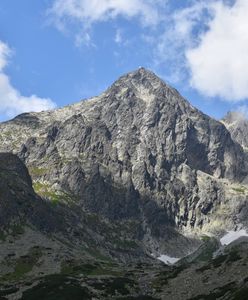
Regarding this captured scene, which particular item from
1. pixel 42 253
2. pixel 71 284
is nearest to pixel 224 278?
pixel 71 284

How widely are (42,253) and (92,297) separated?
9042cm

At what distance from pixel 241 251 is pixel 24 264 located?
83.3m

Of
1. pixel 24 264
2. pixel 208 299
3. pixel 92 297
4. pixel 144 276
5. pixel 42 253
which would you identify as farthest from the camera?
pixel 42 253

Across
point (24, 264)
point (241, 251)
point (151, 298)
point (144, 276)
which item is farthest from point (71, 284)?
point (24, 264)

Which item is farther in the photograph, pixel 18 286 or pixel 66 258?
pixel 66 258

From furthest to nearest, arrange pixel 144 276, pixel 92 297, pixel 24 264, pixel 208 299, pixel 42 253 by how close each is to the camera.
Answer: pixel 42 253 → pixel 24 264 → pixel 144 276 → pixel 92 297 → pixel 208 299

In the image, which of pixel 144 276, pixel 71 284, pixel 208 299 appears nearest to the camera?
pixel 208 299

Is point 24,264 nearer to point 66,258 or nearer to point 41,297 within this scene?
point 66,258

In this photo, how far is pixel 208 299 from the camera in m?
92.6

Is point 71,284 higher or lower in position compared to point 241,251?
lower

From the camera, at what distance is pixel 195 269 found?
133625mm

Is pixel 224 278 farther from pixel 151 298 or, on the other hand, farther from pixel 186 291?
pixel 151 298

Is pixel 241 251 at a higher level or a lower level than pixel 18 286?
Result: higher

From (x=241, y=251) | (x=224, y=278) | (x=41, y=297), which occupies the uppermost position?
(x=241, y=251)
